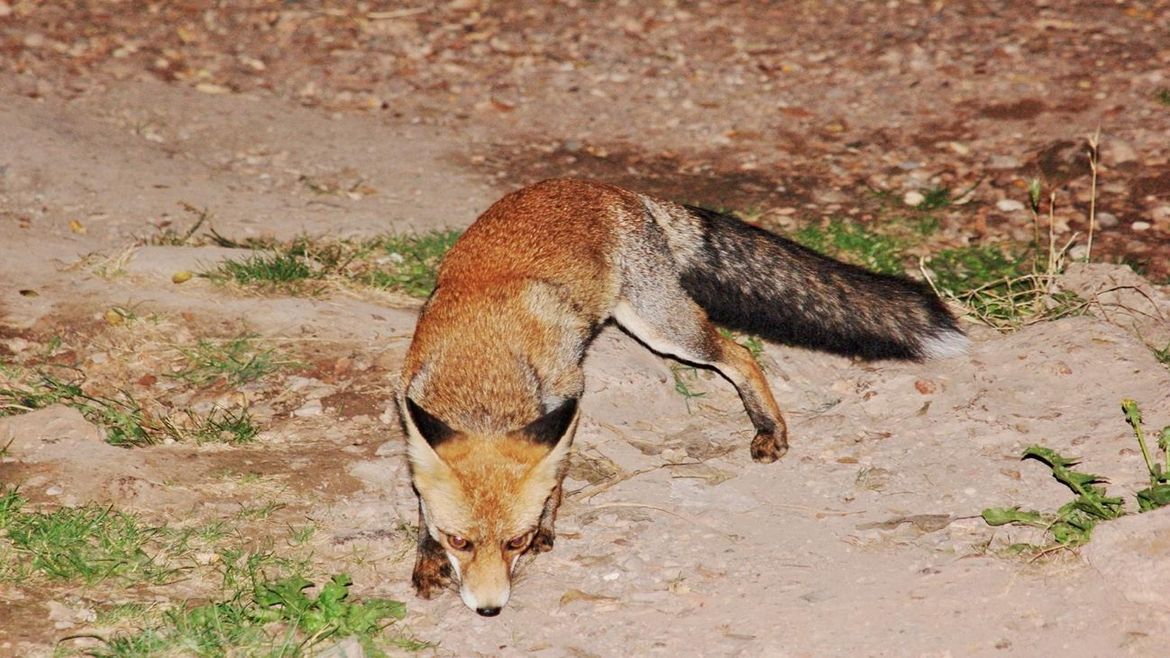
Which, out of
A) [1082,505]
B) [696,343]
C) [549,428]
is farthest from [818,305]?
Answer: [549,428]

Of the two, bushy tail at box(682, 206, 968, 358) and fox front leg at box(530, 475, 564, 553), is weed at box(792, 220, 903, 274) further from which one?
fox front leg at box(530, 475, 564, 553)

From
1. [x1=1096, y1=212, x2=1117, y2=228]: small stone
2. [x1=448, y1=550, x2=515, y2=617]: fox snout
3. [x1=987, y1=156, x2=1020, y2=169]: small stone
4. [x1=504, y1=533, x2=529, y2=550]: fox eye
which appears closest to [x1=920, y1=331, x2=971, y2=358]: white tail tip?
[x1=1096, y1=212, x2=1117, y2=228]: small stone

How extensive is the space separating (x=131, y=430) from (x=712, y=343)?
116 inches

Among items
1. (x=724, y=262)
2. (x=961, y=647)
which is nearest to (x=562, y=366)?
(x=724, y=262)

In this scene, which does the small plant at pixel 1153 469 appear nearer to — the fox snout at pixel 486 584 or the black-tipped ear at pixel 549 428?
the black-tipped ear at pixel 549 428

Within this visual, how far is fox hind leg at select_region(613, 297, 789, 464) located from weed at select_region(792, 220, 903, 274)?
2035 mm

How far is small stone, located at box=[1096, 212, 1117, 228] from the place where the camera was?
812 cm

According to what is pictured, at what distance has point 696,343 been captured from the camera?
239 inches

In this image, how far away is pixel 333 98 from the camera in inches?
429

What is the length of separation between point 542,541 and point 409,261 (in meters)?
3.06

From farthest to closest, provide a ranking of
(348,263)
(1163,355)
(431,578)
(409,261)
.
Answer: (409,261), (348,263), (1163,355), (431,578)

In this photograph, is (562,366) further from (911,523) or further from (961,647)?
(961,647)

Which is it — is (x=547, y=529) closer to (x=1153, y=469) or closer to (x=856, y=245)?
(x=1153, y=469)

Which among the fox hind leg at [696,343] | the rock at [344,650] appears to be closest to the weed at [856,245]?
the fox hind leg at [696,343]
